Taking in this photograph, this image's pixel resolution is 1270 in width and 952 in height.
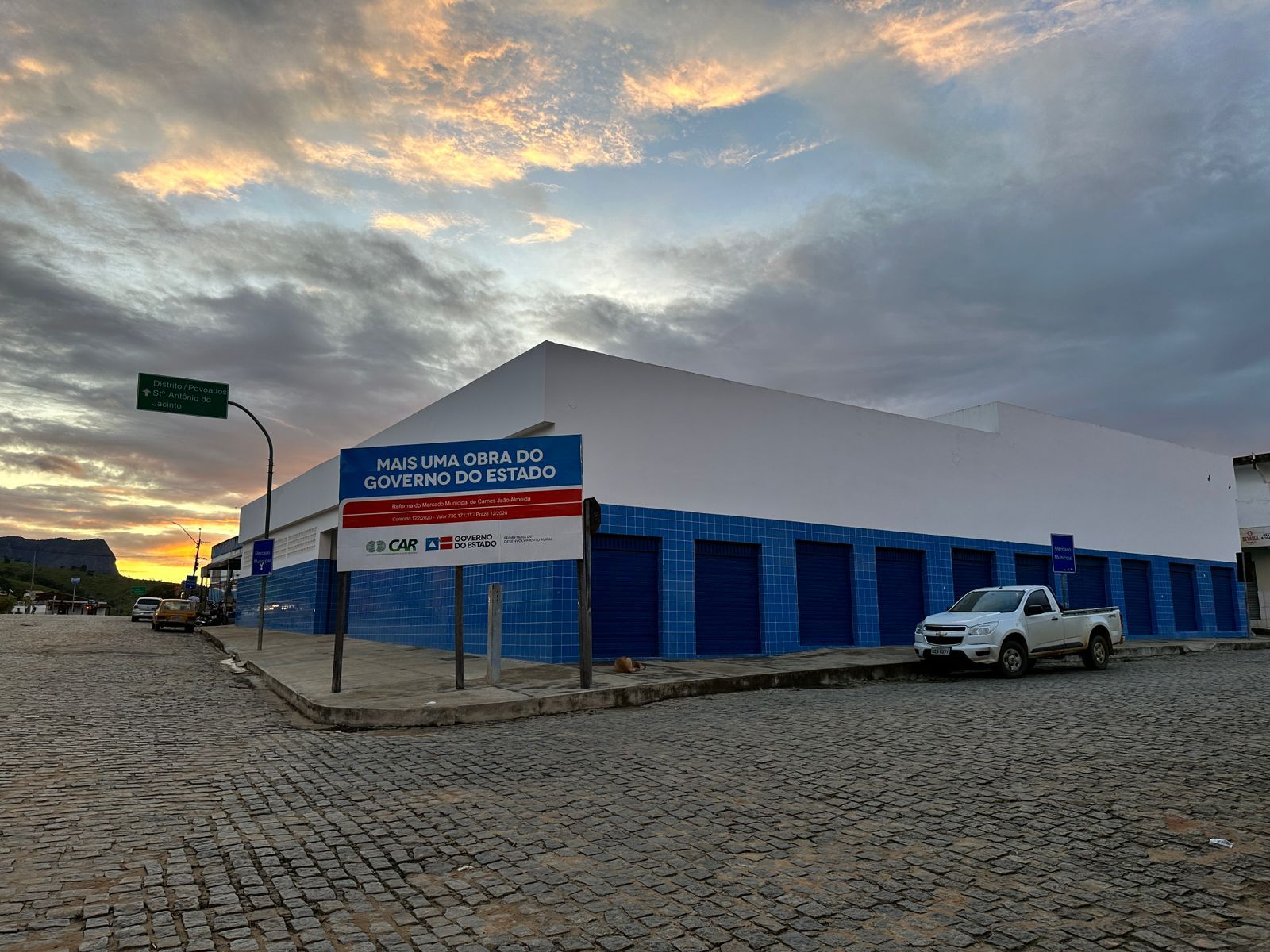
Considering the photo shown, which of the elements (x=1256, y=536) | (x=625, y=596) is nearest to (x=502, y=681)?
(x=625, y=596)

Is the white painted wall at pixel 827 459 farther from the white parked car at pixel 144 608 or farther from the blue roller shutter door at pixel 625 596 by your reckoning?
the white parked car at pixel 144 608

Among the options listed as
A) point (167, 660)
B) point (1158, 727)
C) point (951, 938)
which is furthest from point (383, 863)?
point (167, 660)

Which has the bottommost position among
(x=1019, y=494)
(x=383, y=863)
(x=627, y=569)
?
(x=383, y=863)

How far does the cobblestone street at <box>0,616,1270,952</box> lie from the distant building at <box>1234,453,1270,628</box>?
112 feet

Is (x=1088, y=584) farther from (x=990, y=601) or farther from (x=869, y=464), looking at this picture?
(x=990, y=601)

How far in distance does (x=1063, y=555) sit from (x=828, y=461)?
245 inches

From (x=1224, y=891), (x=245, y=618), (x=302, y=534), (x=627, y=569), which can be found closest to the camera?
(x=1224, y=891)

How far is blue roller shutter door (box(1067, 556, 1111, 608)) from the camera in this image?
26.2 meters

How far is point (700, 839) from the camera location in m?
5.06

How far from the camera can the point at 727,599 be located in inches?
706

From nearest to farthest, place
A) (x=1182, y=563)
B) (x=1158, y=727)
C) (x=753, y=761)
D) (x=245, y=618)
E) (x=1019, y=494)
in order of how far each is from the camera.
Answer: (x=753, y=761) < (x=1158, y=727) < (x=1019, y=494) < (x=1182, y=563) < (x=245, y=618)

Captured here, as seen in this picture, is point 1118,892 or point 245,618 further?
point 245,618

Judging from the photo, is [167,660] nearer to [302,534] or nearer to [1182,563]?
[302,534]

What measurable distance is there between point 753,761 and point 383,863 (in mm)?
3469
